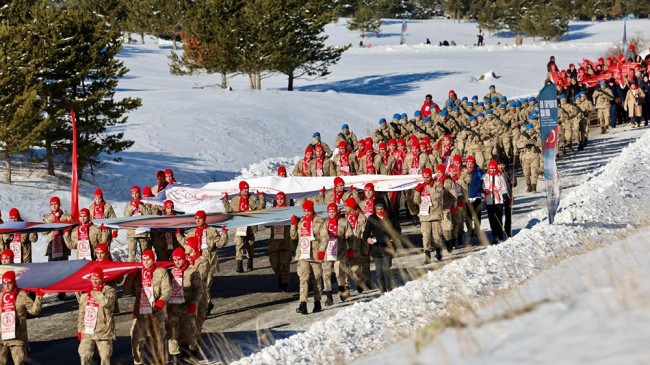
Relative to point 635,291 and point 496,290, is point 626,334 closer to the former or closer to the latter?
point 635,291

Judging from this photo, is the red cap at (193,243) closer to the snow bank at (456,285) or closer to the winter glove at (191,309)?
the winter glove at (191,309)

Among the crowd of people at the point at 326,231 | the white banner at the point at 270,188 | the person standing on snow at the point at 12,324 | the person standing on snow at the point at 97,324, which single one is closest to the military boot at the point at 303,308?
the crowd of people at the point at 326,231

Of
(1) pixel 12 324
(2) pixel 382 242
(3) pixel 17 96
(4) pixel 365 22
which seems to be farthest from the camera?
(4) pixel 365 22

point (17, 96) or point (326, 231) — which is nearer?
point (326, 231)

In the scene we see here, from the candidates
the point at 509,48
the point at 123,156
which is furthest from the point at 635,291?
the point at 509,48

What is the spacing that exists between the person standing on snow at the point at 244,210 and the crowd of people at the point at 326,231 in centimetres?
2

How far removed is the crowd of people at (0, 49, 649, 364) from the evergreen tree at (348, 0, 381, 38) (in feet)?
225

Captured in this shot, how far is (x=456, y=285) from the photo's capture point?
13266 mm

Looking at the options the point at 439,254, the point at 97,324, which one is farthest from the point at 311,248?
the point at 97,324

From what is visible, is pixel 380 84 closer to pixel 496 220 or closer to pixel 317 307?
Result: pixel 496 220

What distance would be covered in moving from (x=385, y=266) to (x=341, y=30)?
90642 millimetres

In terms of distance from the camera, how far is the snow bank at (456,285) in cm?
1171

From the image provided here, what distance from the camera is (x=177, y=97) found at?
47.3 metres

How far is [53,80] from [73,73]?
595mm
